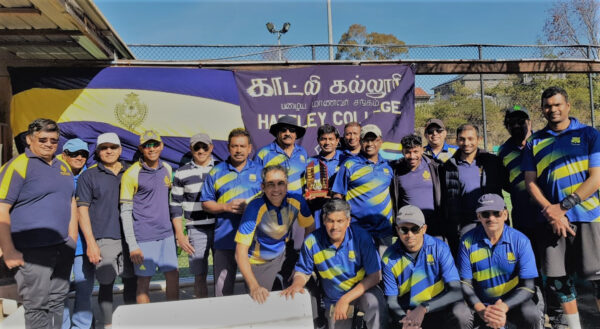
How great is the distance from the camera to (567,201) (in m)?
3.20

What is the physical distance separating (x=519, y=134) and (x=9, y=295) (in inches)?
211

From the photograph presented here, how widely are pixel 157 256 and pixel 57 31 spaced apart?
257cm

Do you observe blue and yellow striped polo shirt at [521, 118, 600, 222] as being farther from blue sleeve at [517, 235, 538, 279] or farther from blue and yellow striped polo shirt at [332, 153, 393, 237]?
blue and yellow striped polo shirt at [332, 153, 393, 237]

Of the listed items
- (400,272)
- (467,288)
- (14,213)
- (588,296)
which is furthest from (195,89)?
(588,296)

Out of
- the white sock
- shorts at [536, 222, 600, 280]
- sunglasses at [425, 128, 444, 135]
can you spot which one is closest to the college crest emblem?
sunglasses at [425, 128, 444, 135]

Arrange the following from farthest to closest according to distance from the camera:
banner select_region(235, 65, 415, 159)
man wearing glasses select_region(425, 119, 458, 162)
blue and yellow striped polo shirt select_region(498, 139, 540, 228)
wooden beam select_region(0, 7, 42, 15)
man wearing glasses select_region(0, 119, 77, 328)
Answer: banner select_region(235, 65, 415, 159)
man wearing glasses select_region(425, 119, 458, 162)
wooden beam select_region(0, 7, 42, 15)
blue and yellow striped polo shirt select_region(498, 139, 540, 228)
man wearing glasses select_region(0, 119, 77, 328)

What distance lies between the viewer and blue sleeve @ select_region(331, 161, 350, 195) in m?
3.69

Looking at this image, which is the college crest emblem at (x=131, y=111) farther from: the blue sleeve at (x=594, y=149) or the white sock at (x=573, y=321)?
the white sock at (x=573, y=321)

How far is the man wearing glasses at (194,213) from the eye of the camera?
3854 mm

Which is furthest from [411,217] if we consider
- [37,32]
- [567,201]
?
[37,32]

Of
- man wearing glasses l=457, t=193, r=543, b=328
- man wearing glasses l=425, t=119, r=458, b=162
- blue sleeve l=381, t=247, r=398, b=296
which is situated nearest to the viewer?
man wearing glasses l=457, t=193, r=543, b=328

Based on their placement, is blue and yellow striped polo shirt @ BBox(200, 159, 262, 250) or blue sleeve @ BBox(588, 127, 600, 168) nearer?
blue sleeve @ BBox(588, 127, 600, 168)

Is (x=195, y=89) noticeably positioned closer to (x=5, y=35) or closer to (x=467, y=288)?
(x=5, y=35)

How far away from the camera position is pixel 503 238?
3.06 metres
